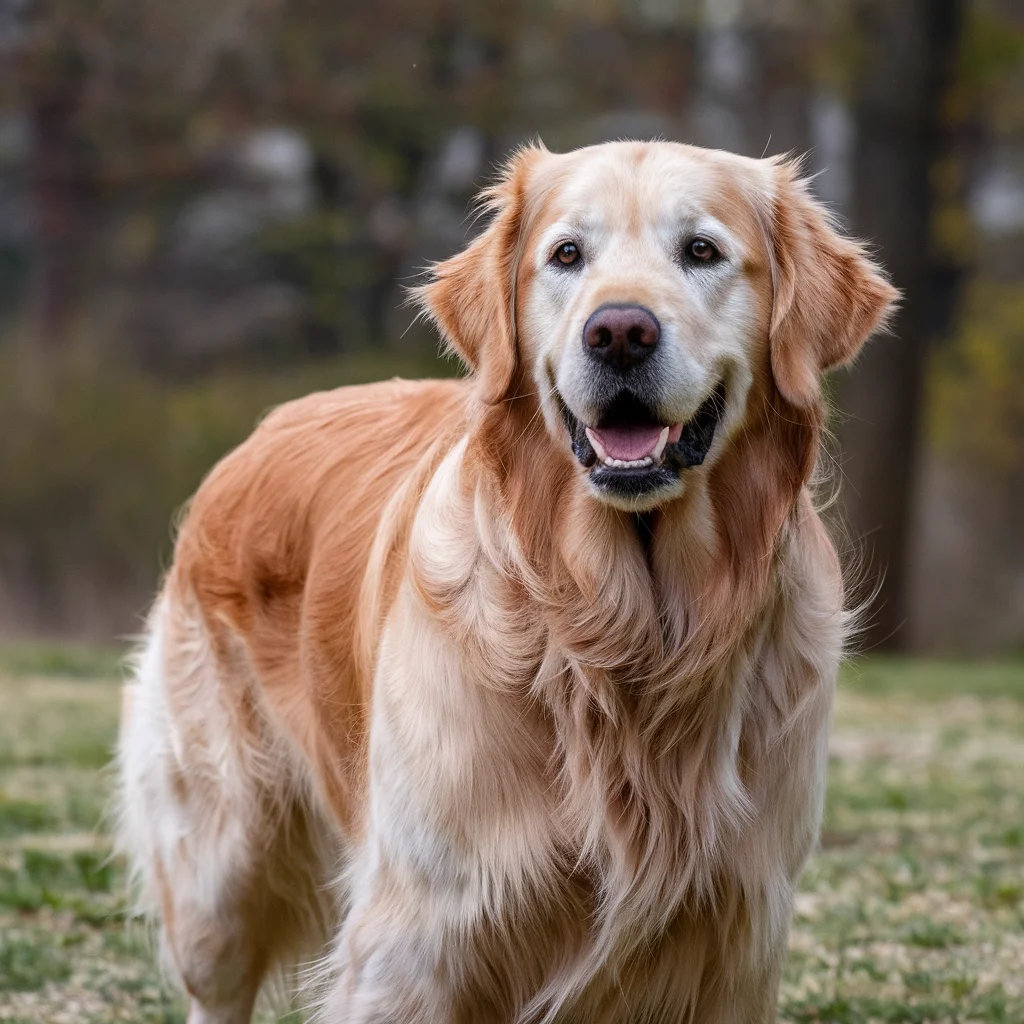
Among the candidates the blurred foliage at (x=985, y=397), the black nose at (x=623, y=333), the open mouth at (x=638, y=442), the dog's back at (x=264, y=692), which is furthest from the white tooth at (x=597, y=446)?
the blurred foliage at (x=985, y=397)

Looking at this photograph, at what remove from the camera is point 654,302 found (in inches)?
126

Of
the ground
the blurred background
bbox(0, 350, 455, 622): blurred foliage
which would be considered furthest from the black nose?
bbox(0, 350, 455, 622): blurred foliage

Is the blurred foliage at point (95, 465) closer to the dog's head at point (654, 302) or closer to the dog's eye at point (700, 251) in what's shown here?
the dog's head at point (654, 302)

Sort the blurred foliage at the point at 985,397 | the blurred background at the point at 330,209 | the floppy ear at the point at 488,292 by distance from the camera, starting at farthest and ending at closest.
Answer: the blurred foliage at the point at 985,397, the blurred background at the point at 330,209, the floppy ear at the point at 488,292

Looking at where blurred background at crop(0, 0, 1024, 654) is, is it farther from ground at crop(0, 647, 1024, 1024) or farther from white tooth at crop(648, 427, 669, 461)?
white tooth at crop(648, 427, 669, 461)

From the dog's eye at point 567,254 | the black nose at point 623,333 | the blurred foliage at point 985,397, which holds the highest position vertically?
the dog's eye at point 567,254

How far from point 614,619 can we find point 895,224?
1293 centimetres

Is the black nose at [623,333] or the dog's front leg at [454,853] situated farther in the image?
the dog's front leg at [454,853]

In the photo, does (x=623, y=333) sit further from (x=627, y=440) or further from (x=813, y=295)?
(x=813, y=295)

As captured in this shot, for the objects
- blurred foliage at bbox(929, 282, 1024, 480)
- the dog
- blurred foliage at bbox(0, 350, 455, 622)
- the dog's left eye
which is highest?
the dog's left eye

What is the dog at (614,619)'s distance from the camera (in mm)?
3293

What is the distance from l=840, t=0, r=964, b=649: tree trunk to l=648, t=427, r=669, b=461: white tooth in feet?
40.5

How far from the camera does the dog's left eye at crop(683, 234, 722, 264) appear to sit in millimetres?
3377

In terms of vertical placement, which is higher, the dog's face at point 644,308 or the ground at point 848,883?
the dog's face at point 644,308
